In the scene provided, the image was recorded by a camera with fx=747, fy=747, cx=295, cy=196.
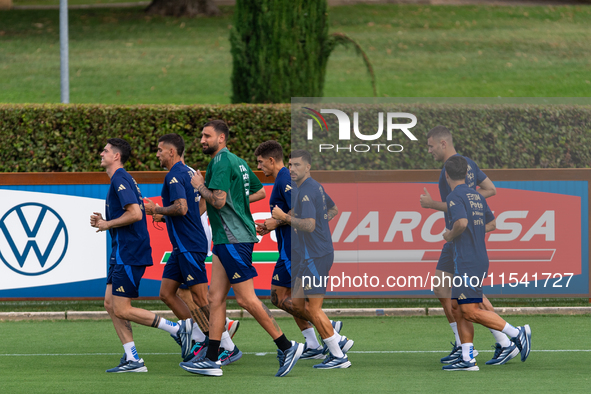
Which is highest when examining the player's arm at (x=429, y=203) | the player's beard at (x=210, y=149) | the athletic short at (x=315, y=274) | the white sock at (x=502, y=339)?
the player's beard at (x=210, y=149)

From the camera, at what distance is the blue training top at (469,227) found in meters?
6.81

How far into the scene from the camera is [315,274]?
275 inches

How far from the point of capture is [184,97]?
21906 millimetres

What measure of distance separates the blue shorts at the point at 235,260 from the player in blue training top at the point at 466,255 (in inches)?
73.0

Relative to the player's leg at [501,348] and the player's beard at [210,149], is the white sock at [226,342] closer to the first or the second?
the player's beard at [210,149]

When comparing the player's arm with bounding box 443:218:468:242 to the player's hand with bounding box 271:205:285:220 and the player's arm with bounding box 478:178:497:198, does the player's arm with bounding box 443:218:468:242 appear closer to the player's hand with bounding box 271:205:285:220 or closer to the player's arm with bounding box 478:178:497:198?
the player's arm with bounding box 478:178:497:198

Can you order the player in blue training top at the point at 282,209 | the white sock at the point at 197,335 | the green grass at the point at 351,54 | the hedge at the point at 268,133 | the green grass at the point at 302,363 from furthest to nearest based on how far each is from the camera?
the green grass at the point at 351,54 < the hedge at the point at 268,133 < the white sock at the point at 197,335 < the player in blue training top at the point at 282,209 < the green grass at the point at 302,363

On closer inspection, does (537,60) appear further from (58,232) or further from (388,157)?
(58,232)

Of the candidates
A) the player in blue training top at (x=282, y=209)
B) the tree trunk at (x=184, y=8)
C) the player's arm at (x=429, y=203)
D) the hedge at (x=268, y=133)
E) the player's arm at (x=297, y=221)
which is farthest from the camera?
the tree trunk at (x=184, y=8)

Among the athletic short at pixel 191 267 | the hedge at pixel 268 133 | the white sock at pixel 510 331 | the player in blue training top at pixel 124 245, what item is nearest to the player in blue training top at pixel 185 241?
the athletic short at pixel 191 267

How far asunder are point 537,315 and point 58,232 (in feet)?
21.7

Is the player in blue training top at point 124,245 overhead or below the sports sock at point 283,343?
overhead

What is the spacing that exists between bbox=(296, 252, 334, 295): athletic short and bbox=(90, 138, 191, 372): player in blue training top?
149cm

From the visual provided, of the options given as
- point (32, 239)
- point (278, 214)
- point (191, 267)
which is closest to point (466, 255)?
point (278, 214)
